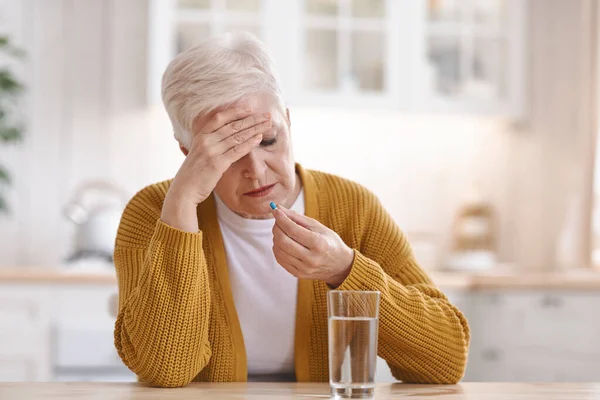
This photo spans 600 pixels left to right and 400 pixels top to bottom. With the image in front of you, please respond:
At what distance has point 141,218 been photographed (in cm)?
149

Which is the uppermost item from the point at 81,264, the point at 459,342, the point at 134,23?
the point at 134,23

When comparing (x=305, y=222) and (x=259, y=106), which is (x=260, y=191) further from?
(x=305, y=222)

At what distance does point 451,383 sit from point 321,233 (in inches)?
13.7

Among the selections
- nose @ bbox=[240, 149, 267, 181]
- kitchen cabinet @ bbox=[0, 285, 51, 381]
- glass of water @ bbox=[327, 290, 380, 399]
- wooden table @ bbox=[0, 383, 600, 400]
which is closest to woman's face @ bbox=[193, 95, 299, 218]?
nose @ bbox=[240, 149, 267, 181]

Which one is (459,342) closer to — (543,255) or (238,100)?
(238,100)

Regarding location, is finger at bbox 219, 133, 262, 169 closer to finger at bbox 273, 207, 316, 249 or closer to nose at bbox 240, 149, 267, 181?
nose at bbox 240, 149, 267, 181

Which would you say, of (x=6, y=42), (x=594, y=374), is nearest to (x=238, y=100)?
(x=594, y=374)

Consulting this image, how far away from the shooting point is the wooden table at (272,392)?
1.08 m

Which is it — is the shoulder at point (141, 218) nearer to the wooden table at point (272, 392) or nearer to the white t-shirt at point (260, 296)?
the white t-shirt at point (260, 296)

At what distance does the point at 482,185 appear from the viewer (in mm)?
3766

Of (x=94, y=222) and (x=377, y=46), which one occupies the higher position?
(x=377, y=46)

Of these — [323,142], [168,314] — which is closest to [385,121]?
[323,142]

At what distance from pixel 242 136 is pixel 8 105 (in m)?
2.40

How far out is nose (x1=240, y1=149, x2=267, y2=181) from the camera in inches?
56.0
